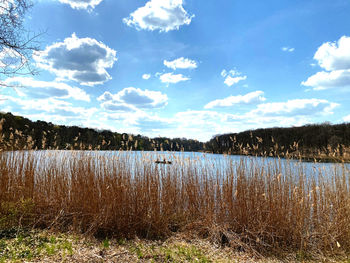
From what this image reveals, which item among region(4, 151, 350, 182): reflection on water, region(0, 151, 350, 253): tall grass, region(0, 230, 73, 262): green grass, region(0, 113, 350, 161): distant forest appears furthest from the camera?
region(0, 113, 350, 161): distant forest

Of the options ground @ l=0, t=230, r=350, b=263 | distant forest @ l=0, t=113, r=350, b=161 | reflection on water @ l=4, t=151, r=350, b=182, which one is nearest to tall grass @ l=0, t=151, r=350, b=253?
reflection on water @ l=4, t=151, r=350, b=182

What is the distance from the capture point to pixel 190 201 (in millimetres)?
3902

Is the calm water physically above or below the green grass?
above

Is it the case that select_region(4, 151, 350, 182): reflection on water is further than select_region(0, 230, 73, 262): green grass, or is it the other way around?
select_region(4, 151, 350, 182): reflection on water

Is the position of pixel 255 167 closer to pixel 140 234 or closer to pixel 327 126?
pixel 140 234

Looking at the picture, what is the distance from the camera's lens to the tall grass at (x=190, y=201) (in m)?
3.42

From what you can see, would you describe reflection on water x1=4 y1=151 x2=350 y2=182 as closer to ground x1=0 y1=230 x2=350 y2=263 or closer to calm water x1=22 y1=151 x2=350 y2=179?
calm water x1=22 y1=151 x2=350 y2=179

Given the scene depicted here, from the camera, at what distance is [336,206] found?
11.9 feet

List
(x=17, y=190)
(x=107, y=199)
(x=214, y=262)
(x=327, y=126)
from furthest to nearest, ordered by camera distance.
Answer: (x=327, y=126) < (x=17, y=190) < (x=107, y=199) < (x=214, y=262)

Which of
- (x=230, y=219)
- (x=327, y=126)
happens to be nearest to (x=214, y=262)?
(x=230, y=219)

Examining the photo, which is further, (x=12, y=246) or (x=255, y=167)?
(x=255, y=167)

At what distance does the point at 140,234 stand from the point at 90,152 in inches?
69.2

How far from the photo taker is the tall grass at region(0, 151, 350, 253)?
11.2ft

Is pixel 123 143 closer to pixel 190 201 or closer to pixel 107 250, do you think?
pixel 190 201
